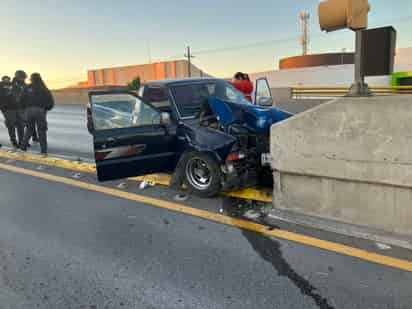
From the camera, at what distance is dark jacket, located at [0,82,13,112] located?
29.1 feet

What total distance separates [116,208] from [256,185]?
193 cm

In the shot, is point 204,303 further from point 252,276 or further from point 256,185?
point 256,185

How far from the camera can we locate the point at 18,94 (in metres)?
8.89

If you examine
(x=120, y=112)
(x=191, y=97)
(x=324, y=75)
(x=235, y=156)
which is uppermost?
(x=324, y=75)

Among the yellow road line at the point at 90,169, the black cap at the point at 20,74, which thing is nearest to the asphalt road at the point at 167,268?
the yellow road line at the point at 90,169

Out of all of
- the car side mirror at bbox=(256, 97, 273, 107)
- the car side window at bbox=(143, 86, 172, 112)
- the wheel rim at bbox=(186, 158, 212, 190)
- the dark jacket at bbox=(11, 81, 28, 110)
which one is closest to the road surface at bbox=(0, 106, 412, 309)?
the wheel rim at bbox=(186, 158, 212, 190)

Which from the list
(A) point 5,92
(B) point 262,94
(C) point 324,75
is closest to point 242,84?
(B) point 262,94

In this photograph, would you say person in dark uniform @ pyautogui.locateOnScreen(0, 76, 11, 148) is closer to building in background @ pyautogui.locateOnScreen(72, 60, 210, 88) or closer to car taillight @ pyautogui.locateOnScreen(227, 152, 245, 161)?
car taillight @ pyautogui.locateOnScreen(227, 152, 245, 161)

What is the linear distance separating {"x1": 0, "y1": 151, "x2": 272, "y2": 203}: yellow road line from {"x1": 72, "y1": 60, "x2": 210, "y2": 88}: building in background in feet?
211

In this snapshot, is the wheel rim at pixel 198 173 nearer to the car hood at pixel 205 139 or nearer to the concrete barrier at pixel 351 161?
the car hood at pixel 205 139

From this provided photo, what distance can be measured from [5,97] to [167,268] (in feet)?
26.2

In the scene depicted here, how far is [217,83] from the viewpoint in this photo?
579 cm

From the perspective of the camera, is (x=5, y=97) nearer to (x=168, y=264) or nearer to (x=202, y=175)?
(x=202, y=175)

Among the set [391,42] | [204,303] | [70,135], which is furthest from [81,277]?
[70,135]
